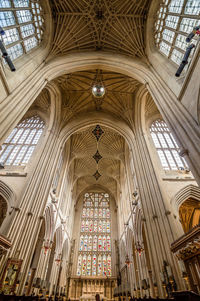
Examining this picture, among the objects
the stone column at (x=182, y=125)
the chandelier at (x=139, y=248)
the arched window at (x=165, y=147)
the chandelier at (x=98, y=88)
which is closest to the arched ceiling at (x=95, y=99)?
the chandelier at (x=98, y=88)

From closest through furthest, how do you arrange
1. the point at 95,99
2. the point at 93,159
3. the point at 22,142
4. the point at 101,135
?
the point at 22,142 → the point at 95,99 → the point at 101,135 → the point at 93,159

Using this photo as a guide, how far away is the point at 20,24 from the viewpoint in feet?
29.2

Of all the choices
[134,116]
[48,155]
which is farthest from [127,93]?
[48,155]

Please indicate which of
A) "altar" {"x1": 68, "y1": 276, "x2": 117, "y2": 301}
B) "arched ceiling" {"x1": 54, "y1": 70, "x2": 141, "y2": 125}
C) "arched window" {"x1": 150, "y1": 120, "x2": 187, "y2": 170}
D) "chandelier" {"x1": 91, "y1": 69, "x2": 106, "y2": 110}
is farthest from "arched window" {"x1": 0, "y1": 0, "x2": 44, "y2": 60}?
"altar" {"x1": 68, "y1": 276, "x2": 117, "y2": 301}

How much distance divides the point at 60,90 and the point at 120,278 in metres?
20.5

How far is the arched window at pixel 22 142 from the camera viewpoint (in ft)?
42.4

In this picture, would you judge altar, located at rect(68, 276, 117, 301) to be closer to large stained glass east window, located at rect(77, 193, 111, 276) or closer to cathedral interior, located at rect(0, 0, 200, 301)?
cathedral interior, located at rect(0, 0, 200, 301)

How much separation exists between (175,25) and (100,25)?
6239 mm

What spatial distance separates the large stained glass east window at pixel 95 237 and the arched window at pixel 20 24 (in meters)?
21.3

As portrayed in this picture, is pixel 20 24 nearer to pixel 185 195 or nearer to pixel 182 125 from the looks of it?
pixel 182 125

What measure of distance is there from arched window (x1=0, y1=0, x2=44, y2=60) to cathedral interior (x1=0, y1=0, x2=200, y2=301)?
0.23 ft

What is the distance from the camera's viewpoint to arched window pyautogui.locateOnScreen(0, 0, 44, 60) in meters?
8.07

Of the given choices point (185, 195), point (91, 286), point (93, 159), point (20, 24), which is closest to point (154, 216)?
point (185, 195)

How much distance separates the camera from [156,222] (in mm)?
9383
